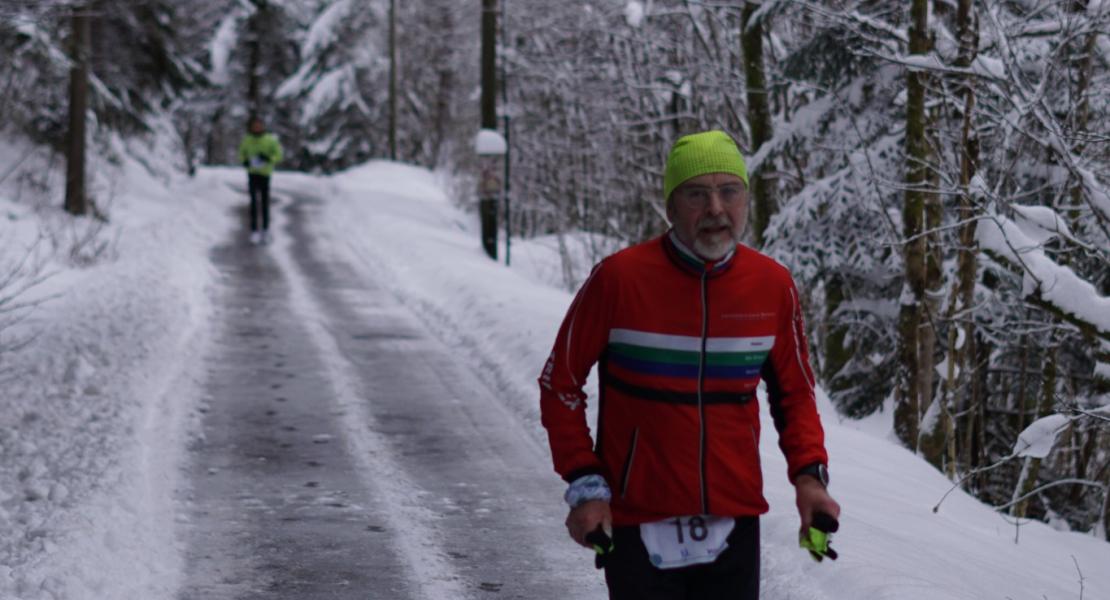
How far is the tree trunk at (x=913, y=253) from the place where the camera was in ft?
31.8

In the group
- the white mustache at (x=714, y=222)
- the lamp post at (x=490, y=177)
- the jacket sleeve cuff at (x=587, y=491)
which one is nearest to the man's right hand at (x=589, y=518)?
the jacket sleeve cuff at (x=587, y=491)

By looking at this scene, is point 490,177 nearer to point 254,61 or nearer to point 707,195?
point 707,195

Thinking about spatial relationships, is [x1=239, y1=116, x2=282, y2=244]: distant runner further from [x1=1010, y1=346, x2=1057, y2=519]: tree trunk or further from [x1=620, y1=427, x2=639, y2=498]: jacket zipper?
[x1=620, y1=427, x2=639, y2=498]: jacket zipper

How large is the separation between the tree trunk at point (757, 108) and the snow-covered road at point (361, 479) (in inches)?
163

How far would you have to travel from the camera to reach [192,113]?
2285 inches

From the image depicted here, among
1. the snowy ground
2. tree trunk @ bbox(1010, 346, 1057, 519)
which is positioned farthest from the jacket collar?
tree trunk @ bbox(1010, 346, 1057, 519)

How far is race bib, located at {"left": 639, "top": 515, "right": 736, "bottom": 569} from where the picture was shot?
3.24 metres

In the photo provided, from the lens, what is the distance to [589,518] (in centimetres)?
308

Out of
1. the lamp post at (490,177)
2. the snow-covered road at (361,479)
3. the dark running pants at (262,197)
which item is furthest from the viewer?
the dark running pants at (262,197)

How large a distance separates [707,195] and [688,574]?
100cm

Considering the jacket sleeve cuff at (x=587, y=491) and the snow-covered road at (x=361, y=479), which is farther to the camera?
the snow-covered road at (x=361, y=479)

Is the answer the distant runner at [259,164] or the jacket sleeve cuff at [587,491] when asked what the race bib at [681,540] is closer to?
the jacket sleeve cuff at [587,491]

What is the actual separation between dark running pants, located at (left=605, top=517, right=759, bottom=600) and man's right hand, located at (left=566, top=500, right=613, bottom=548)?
176 millimetres

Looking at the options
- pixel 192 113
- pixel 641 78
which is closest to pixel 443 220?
pixel 641 78
